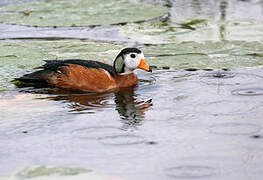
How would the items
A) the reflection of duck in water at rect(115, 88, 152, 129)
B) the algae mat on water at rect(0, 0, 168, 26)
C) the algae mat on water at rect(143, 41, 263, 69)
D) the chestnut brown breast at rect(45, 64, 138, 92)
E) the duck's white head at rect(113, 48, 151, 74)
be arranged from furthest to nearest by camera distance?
the algae mat on water at rect(0, 0, 168, 26) < the algae mat on water at rect(143, 41, 263, 69) < the duck's white head at rect(113, 48, 151, 74) < the chestnut brown breast at rect(45, 64, 138, 92) < the reflection of duck in water at rect(115, 88, 152, 129)

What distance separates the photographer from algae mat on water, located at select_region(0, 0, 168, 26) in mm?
12453

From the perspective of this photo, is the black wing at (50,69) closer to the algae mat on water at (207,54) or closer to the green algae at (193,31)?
the algae mat on water at (207,54)

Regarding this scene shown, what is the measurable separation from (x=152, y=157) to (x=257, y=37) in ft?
18.4

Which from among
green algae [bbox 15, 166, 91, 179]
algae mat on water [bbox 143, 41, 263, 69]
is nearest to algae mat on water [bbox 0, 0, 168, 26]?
algae mat on water [bbox 143, 41, 263, 69]

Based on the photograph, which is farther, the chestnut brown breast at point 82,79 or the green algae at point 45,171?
the chestnut brown breast at point 82,79

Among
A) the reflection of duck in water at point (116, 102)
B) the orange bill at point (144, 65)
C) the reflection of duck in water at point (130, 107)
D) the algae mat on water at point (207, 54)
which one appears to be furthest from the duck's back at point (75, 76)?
the algae mat on water at point (207, 54)

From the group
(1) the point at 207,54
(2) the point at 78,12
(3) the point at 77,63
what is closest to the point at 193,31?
(1) the point at 207,54

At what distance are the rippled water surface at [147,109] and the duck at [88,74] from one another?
0.47 ft

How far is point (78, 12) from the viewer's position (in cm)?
1324

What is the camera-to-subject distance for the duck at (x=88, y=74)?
8.48 metres

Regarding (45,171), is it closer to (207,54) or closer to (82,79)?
(82,79)

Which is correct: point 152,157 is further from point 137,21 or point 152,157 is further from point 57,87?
point 137,21

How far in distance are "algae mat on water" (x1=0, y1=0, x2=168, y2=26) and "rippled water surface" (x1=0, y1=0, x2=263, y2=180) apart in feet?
0.54

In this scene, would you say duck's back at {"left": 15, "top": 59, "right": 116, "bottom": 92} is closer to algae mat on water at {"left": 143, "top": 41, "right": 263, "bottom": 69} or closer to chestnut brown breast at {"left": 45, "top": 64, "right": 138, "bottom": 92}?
chestnut brown breast at {"left": 45, "top": 64, "right": 138, "bottom": 92}
